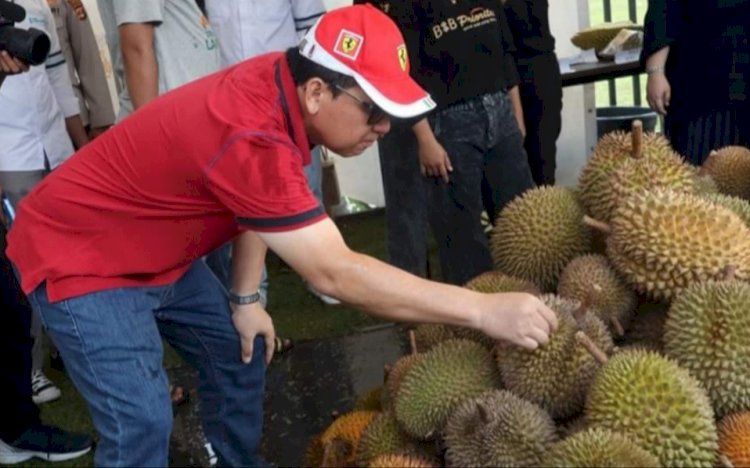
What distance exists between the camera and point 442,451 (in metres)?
1.14

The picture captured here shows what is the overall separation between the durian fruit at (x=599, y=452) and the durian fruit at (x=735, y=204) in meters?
0.50

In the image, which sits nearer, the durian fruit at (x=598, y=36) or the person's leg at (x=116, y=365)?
the person's leg at (x=116, y=365)

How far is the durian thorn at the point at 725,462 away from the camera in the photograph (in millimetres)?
→ 908

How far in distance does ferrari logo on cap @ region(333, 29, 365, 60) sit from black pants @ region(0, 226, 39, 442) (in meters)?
1.57

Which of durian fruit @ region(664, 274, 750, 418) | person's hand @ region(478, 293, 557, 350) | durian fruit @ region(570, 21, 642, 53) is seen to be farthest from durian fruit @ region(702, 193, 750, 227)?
durian fruit @ region(570, 21, 642, 53)

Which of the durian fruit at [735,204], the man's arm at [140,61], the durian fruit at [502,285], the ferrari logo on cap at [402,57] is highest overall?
the ferrari logo on cap at [402,57]

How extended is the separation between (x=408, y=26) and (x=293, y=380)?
3.93 ft

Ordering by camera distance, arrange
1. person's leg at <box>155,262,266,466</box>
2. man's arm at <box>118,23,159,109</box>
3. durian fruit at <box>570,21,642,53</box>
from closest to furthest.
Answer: person's leg at <box>155,262,266,466</box> → man's arm at <box>118,23,159,109</box> → durian fruit at <box>570,21,642,53</box>

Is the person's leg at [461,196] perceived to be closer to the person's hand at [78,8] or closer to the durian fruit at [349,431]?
the durian fruit at [349,431]

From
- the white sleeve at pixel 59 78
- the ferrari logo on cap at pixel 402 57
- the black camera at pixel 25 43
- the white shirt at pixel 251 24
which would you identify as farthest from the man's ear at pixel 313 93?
the white sleeve at pixel 59 78

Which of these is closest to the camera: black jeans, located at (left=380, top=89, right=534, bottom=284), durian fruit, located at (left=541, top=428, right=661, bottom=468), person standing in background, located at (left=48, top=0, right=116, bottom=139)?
durian fruit, located at (left=541, top=428, right=661, bottom=468)

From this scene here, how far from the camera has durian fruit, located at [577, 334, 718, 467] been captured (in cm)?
93

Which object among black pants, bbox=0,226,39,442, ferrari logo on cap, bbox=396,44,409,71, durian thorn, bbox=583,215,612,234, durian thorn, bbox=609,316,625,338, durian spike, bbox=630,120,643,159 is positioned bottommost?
black pants, bbox=0,226,39,442

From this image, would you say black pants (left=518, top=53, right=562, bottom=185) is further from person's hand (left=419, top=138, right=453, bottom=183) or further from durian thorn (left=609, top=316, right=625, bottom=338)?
durian thorn (left=609, top=316, right=625, bottom=338)
